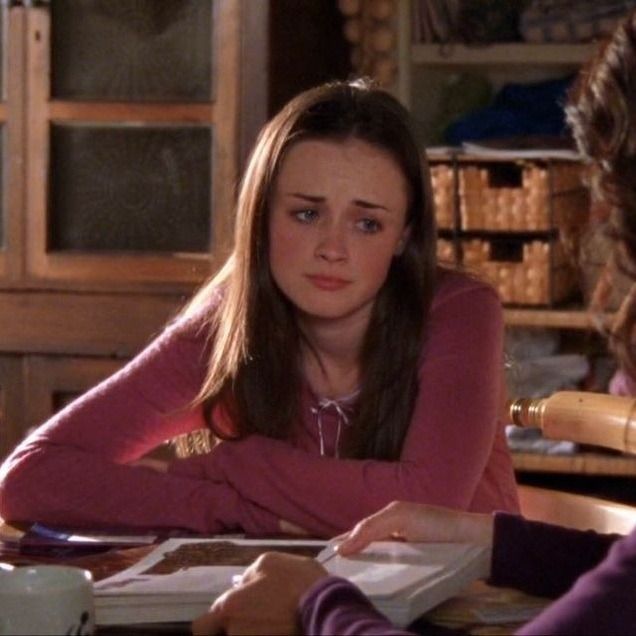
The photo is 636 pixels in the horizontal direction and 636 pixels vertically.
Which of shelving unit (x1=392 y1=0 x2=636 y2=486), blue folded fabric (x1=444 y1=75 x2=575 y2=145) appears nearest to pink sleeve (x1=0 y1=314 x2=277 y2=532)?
shelving unit (x1=392 y1=0 x2=636 y2=486)

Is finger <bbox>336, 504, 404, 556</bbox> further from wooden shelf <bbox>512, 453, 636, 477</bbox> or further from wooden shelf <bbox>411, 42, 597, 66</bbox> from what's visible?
wooden shelf <bbox>411, 42, 597, 66</bbox>

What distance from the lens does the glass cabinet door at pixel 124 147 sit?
2.95 metres

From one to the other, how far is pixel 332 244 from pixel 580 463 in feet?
4.28

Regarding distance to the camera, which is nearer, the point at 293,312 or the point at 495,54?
the point at 293,312

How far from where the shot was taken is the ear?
5.95 ft

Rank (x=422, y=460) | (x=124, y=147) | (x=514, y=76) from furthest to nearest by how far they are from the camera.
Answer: (x=514, y=76), (x=124, y=147), (x=422, y=460)

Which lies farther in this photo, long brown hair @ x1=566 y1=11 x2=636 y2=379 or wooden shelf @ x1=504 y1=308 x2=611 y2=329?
wooden shelf @ x1=504 y1=308 x2=611 y2=329

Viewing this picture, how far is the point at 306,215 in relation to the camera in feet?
5.74

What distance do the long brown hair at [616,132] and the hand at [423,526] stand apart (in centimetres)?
27

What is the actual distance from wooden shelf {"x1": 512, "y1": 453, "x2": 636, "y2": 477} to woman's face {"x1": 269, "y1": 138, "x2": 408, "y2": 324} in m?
1.18

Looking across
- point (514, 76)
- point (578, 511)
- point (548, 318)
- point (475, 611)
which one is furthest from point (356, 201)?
point (514, 76)

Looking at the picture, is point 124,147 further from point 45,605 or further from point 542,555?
point 45,605

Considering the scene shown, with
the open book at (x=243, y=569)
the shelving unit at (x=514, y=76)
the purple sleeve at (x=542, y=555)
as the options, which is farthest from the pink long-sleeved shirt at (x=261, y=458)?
the shelving unit at (x=514, y=76)

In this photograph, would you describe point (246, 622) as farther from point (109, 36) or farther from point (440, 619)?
point (109, 36)
